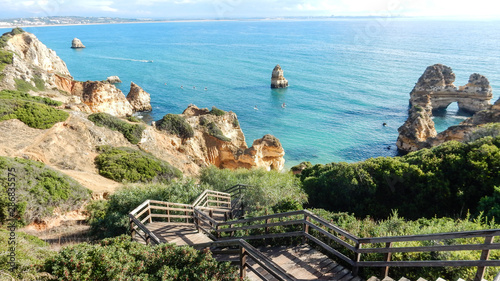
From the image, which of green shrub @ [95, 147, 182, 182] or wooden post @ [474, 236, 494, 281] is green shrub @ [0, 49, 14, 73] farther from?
wooden post @ [474, 236, 494, 281]

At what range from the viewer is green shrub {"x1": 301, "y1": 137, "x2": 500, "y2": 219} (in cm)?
1356

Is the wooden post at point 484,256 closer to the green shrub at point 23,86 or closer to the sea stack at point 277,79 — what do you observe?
the green shrub at point 23,86

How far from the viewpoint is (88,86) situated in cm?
4841

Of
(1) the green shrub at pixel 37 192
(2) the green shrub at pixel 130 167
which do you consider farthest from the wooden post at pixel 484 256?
(2) the green shrub at pixel 130 167

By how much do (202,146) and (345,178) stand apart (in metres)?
24.3

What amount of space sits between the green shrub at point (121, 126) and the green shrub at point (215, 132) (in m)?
8.40

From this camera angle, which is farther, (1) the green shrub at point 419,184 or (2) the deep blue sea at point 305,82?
(2) the deep blue sea at point 305,82

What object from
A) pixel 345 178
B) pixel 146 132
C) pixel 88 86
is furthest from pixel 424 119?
pixel 88 86

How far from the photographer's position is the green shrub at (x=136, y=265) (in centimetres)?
568

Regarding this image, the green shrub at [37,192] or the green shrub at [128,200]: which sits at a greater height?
the green shrub at [128,200]

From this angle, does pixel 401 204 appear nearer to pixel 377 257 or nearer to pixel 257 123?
pixel 377 257

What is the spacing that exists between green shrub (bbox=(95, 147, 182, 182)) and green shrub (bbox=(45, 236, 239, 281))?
17.7 metres

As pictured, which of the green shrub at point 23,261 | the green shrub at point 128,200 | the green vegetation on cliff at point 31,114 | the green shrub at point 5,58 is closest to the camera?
the green shrub at point 23,261

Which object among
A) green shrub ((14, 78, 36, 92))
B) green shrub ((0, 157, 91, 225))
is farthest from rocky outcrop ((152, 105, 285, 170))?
green shrub ((14, 78, 36, 92))
